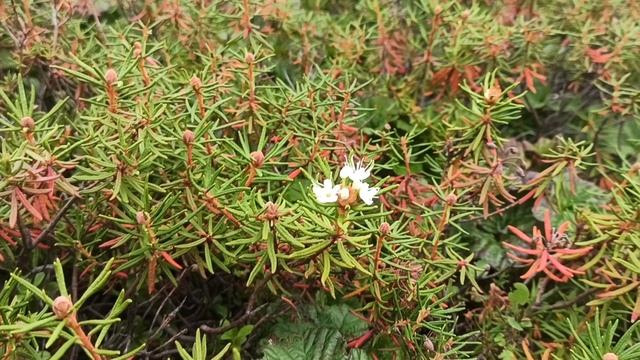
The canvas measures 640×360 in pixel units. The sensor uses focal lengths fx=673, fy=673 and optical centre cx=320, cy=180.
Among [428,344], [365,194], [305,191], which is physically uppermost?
[365,194]

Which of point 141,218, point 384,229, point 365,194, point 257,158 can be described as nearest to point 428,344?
point 384,229

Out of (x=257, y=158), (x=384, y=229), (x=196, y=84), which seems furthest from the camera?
(x=196, y=84)

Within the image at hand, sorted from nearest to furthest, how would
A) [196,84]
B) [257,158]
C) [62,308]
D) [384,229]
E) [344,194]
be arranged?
[62,308]
[344,194]
[384,229]
[257,158]
[196,84]

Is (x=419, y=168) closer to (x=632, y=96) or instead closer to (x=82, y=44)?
(x=632, y=96)

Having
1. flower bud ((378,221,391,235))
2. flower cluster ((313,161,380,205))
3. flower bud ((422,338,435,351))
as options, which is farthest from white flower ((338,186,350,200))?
flower bud ((422,338,435,351))

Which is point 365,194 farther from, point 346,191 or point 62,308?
point 62,308

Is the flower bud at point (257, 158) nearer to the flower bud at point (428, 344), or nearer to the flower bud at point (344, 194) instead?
the flower bud at point (344, 194)

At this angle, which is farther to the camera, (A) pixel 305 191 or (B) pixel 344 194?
(A) pixel 305 191

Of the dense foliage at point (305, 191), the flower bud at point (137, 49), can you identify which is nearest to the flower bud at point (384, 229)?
the dense foliage at point (305, 191)

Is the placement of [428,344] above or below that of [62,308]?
below
